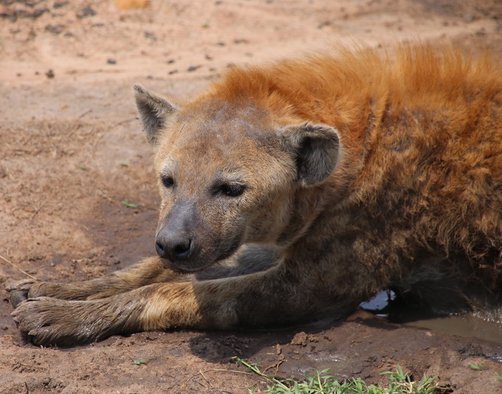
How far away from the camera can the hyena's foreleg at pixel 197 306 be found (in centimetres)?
434

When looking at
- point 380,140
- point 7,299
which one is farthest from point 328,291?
point 7,299

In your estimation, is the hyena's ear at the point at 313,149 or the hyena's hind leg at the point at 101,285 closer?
the hyena's ear at the point at 313,149

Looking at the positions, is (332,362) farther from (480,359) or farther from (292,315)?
(480,359)

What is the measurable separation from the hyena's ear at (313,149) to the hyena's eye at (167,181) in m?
0.56

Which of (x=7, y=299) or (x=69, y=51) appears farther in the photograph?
(x=69, y=51)

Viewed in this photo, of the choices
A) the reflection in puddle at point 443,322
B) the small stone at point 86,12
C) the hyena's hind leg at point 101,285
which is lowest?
the reflection in puddle at point 443,322

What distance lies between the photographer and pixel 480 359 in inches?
166

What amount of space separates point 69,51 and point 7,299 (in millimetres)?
3942

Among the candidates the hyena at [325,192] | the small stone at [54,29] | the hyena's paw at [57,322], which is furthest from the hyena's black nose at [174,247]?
the small stone at [54,29]

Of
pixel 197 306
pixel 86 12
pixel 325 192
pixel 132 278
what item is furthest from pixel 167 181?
pixel 86 12

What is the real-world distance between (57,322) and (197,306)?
0.67 meters

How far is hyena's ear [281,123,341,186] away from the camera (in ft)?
13.4

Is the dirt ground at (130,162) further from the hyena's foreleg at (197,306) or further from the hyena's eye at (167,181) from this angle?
the hyena's eye at (167,181)

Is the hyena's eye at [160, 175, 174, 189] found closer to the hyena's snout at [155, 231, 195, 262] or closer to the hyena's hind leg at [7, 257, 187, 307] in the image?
the hyena's snout at [155, 231, 195, 262]
